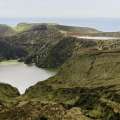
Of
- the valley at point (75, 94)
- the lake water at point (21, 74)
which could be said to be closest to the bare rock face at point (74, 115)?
the valley at point (75, 94)

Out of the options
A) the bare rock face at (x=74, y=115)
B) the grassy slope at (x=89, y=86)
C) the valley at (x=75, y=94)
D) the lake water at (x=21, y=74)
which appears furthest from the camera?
the lake water at (x=21, y=74)

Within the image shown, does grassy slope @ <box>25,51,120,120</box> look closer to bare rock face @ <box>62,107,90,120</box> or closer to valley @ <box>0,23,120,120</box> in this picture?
valley @ <box>0,23,120,120</box>

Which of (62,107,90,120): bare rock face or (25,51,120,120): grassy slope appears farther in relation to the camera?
(25,51,120,120): grassy slope

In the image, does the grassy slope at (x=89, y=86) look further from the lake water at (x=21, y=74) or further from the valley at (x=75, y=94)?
the lake water at (x=21, y=74)

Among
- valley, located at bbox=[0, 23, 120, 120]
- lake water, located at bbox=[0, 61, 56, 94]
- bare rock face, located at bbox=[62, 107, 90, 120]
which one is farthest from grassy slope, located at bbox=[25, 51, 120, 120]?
lake water, located at bbox=[0, 61, 56, 94]

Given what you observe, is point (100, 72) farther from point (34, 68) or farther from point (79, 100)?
point (34, 68)

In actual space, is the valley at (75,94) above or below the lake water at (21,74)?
above

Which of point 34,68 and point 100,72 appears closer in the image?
point 100,72

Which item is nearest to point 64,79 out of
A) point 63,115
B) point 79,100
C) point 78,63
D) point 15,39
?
point 78,63
